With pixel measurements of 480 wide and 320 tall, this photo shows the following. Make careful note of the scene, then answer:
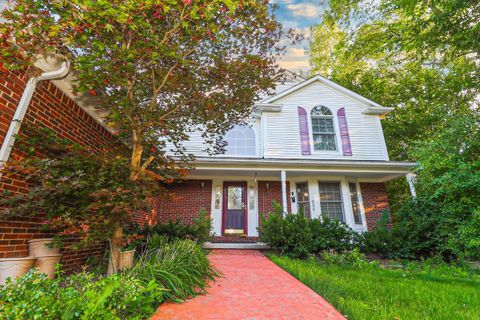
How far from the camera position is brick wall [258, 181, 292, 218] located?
833cm

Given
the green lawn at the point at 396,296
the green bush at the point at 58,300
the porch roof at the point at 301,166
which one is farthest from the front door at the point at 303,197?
the green bush at the point at 58,300

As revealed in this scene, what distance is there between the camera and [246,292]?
110 inches

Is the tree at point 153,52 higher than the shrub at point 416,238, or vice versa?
the tree at point 153,52

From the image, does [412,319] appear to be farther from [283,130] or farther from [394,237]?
[283,130]

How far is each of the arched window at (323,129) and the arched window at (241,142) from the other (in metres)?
2.50

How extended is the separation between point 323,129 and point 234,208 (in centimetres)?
475

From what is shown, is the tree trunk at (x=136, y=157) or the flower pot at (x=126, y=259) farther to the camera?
the tree trunk at (x=136, y=157)

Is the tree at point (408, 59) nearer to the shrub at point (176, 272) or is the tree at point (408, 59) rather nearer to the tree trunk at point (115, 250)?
the shrub at point (176, 272)

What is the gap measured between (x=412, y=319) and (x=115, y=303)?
2.62 m

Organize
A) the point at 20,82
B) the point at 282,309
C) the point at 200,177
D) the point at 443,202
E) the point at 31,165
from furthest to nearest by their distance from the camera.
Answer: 1. the point at 200,177
2. the point at 443,202
3. the point at 20,82
4. the point at 31,165
5. the point at 282,309

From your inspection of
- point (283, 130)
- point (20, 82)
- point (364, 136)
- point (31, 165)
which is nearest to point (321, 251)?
point (283, 130)

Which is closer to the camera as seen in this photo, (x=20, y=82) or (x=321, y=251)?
(x=20, y=82)

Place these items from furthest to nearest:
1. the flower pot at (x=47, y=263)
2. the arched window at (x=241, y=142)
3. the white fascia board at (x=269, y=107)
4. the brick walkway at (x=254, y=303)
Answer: the arched window at (x=241, y=142), the white fascia board at (x=269, y=107), the flower pot at (x=47, y=263), the brick walkway at (x=254, y=303)

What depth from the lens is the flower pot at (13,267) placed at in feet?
7.64
